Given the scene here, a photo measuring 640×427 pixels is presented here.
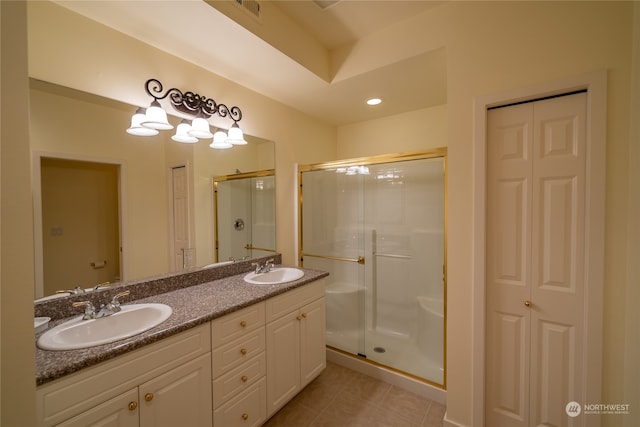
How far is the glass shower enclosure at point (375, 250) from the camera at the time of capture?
2467 millimetres

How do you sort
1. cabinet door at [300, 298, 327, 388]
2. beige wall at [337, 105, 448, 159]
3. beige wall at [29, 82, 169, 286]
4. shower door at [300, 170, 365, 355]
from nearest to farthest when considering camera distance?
beige wall at [29, 82, 169, 286]
cabinet door at [300, 298, 327, 388]
beige wall at [337, 105, 448, 159]
shower door at [300, 170, 365, 355]

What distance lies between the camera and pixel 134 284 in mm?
1492

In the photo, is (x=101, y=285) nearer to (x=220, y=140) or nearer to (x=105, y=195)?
(x=105, y=195)

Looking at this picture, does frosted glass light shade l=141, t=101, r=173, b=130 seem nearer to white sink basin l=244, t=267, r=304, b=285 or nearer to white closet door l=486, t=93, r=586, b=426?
white sink basin l=244, t=267, r=304, b=285

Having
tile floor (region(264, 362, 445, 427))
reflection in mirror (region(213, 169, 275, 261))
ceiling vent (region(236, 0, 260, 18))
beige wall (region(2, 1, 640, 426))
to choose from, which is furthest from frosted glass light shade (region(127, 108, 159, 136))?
tile floor (region(264, 362, 445, 427))

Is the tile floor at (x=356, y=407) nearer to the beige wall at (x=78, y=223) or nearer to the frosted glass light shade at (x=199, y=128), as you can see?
the beige wall at (x=78, y=223)

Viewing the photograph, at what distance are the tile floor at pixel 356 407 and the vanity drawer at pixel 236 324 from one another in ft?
2.56

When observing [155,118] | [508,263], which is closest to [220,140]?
[155,118]

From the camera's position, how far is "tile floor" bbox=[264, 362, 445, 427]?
1736 millimetres

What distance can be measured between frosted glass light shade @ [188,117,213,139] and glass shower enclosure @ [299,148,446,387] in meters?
1.12

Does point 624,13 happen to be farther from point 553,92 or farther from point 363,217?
point 363,217

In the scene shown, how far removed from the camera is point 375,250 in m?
2.76

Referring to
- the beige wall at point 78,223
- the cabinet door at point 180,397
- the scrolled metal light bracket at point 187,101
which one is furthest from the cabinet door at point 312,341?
the scrolled metal light bracket at point 187,101

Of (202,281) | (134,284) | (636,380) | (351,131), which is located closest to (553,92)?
(636,380)
